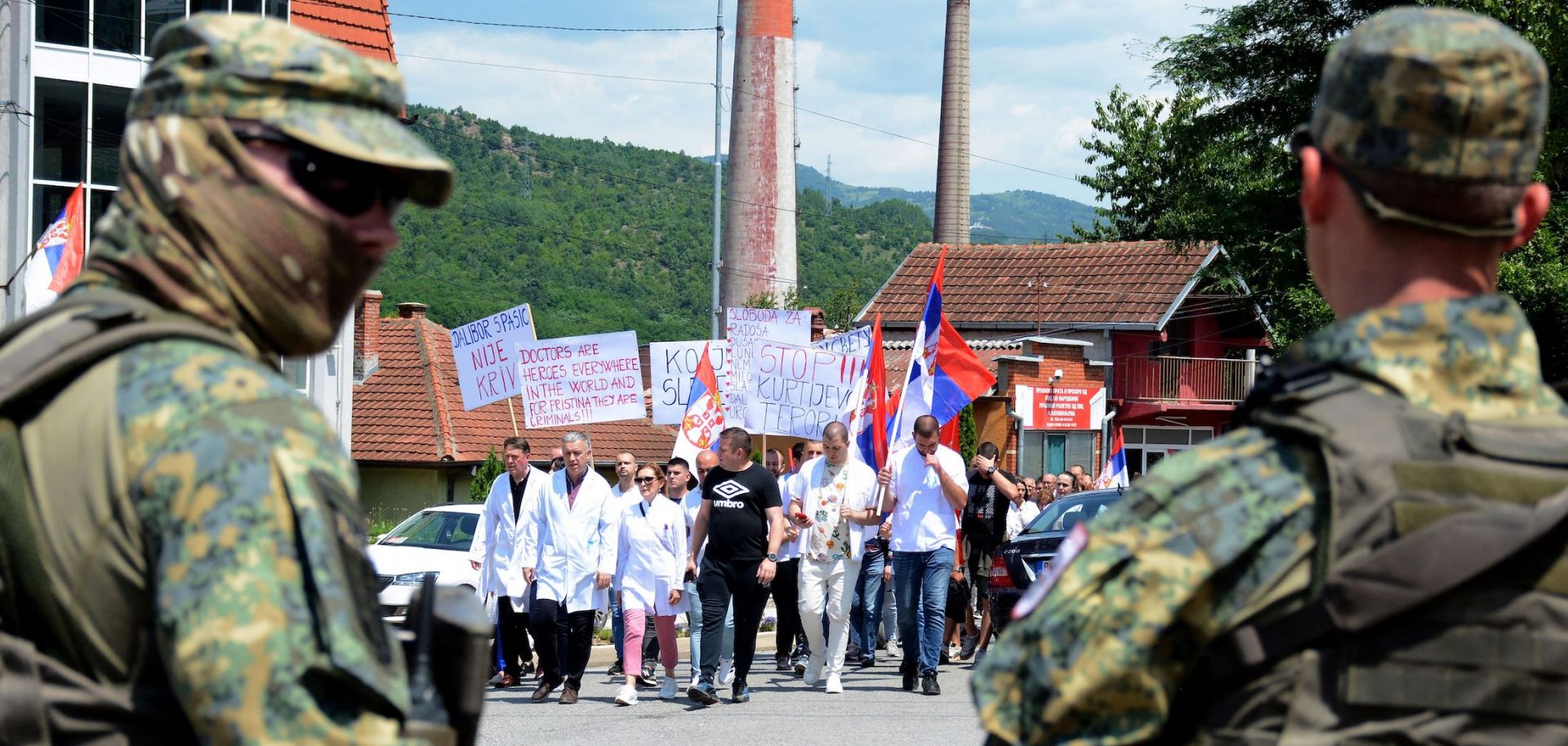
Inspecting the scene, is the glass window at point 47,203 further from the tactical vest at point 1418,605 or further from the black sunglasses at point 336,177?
the tactical vest at point 1418,605

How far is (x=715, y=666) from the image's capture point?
12.6m

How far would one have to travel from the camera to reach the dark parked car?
1491cm

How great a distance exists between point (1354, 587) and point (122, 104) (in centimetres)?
2380

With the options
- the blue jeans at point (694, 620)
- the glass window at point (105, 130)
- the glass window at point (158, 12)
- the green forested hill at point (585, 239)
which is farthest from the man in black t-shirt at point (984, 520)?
the green forested hill at point (585, 239)

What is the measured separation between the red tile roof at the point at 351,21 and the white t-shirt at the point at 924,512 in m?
15.5

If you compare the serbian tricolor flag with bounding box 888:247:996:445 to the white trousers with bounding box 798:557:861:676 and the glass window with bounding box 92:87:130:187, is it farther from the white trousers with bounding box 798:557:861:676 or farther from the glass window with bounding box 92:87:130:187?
the glass window with bounding box 92:87:130:187

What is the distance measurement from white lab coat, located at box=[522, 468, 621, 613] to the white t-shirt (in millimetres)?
2151

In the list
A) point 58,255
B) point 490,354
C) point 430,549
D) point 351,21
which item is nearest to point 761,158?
point 351,21

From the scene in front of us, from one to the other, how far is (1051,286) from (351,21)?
2720 cm

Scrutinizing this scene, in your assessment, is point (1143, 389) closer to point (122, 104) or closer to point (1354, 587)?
point (122, 104)

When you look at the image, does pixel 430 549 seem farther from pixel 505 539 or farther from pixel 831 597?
pixel 831 597

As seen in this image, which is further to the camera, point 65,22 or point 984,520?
point 65,22

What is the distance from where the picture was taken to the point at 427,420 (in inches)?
1646

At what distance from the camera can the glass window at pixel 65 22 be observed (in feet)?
76.1
